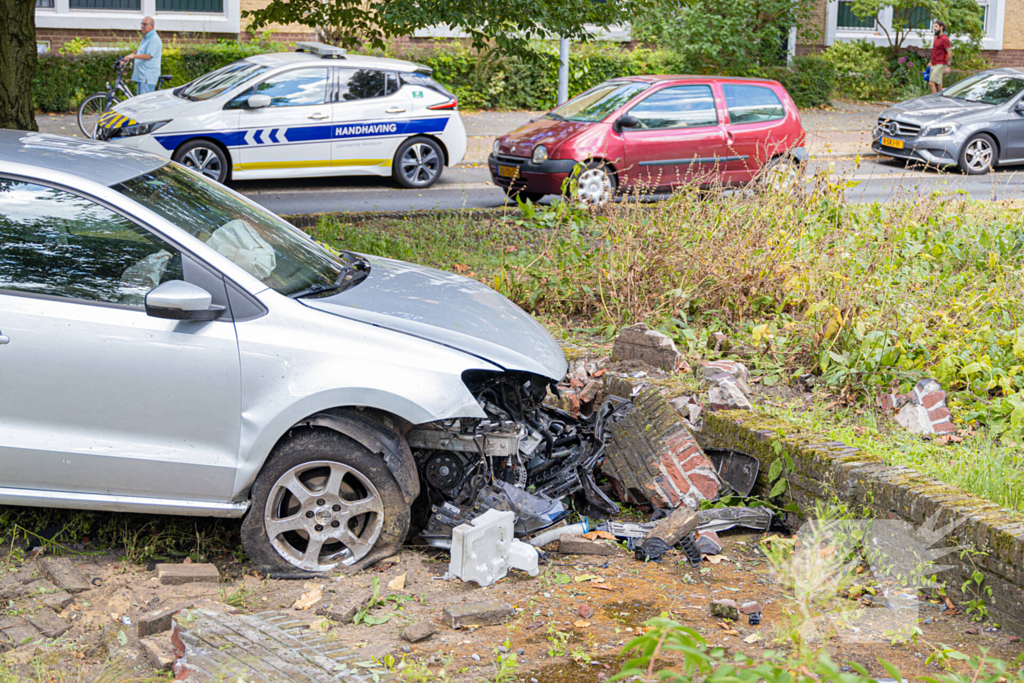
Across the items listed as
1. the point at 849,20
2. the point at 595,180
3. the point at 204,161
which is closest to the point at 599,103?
→ the point at 595,180

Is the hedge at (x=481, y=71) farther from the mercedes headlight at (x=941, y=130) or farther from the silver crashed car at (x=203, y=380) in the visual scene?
the silver crashed car at (x=203, y=380)

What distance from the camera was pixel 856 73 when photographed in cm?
2616

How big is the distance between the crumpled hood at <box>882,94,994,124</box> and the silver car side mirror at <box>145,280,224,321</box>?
16.0 metres

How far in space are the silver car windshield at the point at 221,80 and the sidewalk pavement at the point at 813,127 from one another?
3.40 metres

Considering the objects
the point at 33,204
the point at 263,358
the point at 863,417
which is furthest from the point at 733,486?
the point at 33,204

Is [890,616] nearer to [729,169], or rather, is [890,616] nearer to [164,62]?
[729,169]

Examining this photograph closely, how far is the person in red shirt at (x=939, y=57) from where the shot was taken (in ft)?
79.5

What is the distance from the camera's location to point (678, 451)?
196 inches

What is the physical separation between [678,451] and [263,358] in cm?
217

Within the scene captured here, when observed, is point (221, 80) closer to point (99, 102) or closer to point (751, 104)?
point (99, 102)

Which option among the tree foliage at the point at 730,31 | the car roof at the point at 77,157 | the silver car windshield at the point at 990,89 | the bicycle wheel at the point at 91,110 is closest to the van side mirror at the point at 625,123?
the car roof at the point at 77,157

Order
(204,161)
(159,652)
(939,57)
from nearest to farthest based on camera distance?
(159,652) < (204,161) < (939,57)

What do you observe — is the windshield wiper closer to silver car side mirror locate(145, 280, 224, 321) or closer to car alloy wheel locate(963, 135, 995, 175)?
silver car side mirror locate(145, 280, 224, 321)

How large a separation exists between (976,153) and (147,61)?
14313 millimetres
